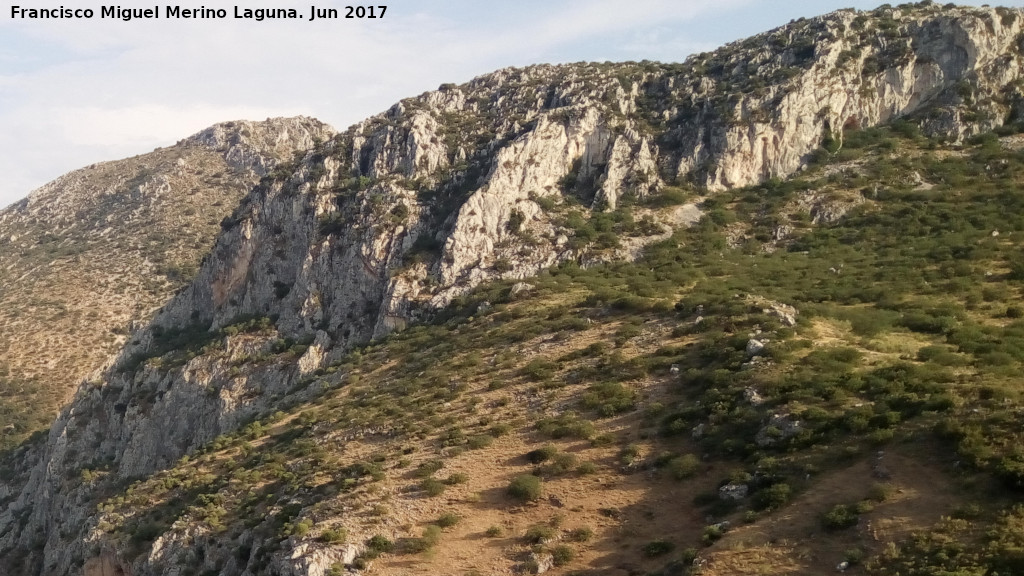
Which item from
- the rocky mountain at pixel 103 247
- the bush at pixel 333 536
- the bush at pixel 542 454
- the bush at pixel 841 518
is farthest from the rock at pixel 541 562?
the rocky mountain at pixel 103 247

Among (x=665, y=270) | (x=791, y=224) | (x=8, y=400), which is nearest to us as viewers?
(x=665, y=270)

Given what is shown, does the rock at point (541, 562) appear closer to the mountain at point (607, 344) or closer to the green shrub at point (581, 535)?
the mountain at point (607, 344)

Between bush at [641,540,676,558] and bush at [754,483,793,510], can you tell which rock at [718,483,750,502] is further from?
bush at [641,540,676,558]

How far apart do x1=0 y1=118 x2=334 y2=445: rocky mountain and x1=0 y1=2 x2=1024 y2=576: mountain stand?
69.9 ft

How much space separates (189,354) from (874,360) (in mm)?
58866

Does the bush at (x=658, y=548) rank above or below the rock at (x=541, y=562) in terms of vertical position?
above

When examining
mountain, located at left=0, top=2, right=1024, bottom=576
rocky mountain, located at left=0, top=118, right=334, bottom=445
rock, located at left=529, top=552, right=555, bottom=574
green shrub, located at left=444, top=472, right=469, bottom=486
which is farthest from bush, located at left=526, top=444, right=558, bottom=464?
rocky mountain, located at left=0, top=118, right=334, bottom=445

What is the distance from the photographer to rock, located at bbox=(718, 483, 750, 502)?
24.8m

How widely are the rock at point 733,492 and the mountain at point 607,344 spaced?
0.19 m

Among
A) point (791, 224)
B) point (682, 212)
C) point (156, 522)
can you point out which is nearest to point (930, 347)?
point (791, 224)

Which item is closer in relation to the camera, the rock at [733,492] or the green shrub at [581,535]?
the rock at [733,492]

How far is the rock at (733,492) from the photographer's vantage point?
2475 cm

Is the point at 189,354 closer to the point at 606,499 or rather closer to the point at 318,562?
the point at 318,562

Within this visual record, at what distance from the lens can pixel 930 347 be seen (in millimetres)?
32594
